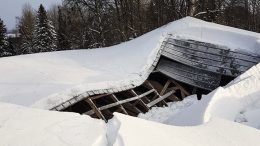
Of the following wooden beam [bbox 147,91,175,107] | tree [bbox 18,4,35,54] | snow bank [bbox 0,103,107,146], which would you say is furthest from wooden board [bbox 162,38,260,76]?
tree [bbox 18,4,35,54]

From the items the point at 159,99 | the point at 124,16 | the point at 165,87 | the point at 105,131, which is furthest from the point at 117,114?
the point at 124,16

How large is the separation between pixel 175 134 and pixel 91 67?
21.8 ft

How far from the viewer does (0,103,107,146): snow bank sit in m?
3.94

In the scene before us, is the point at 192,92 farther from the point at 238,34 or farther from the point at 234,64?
the point at 238,34

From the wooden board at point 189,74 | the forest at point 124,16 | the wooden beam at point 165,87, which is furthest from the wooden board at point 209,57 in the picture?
the forest at point 124,16

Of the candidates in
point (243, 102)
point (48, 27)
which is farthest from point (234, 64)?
point (48, 27)

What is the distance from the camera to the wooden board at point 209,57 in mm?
11750

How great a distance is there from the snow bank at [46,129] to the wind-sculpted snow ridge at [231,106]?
6.25ft

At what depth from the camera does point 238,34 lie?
40.9 ft

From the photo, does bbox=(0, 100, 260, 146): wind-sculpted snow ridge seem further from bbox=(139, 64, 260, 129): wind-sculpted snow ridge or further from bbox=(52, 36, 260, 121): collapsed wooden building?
bbox=(52, 36, 260, 121): collapsed wooden building

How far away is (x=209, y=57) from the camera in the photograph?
12.1 meters

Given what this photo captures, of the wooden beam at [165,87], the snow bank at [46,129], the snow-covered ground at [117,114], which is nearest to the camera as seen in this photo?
the snow bank at [46,129]

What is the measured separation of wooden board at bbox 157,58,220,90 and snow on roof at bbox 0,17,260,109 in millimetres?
889

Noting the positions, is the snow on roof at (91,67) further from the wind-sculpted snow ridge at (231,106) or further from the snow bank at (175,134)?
the snow bank at (175,134)
